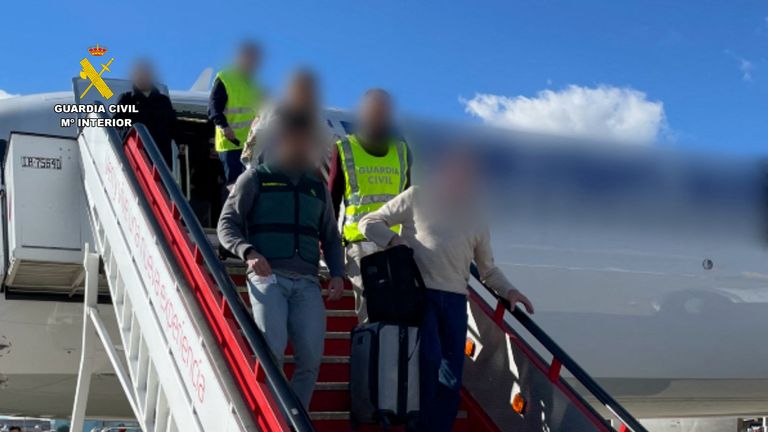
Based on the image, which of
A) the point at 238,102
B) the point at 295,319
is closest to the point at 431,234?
the point at 295,319

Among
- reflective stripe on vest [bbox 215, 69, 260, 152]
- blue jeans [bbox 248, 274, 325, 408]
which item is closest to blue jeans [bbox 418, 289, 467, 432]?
blue jeans [bbox 248, 274, 325, 408]

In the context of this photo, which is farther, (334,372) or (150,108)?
(150,108)

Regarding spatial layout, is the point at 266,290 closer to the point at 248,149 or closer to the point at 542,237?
the point at 248,149

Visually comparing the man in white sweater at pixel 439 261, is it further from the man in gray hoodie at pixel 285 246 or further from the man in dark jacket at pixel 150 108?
the man in dark jacket at pixel 150 108

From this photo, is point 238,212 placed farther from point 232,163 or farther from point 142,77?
point 142,77

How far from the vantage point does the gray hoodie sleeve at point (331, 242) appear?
4121mm

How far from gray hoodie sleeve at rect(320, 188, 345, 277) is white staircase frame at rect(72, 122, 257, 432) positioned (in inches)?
25.3

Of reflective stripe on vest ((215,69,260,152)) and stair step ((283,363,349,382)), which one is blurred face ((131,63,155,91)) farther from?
stair step ((283,363,349,382))

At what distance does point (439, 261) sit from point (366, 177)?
752 mm

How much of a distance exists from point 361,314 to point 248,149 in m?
1.16

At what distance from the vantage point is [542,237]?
7066mm

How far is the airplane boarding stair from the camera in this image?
3492 mm

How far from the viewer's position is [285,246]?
3.86 meters

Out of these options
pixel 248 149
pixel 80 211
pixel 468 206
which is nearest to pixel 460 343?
pixel 468 206
